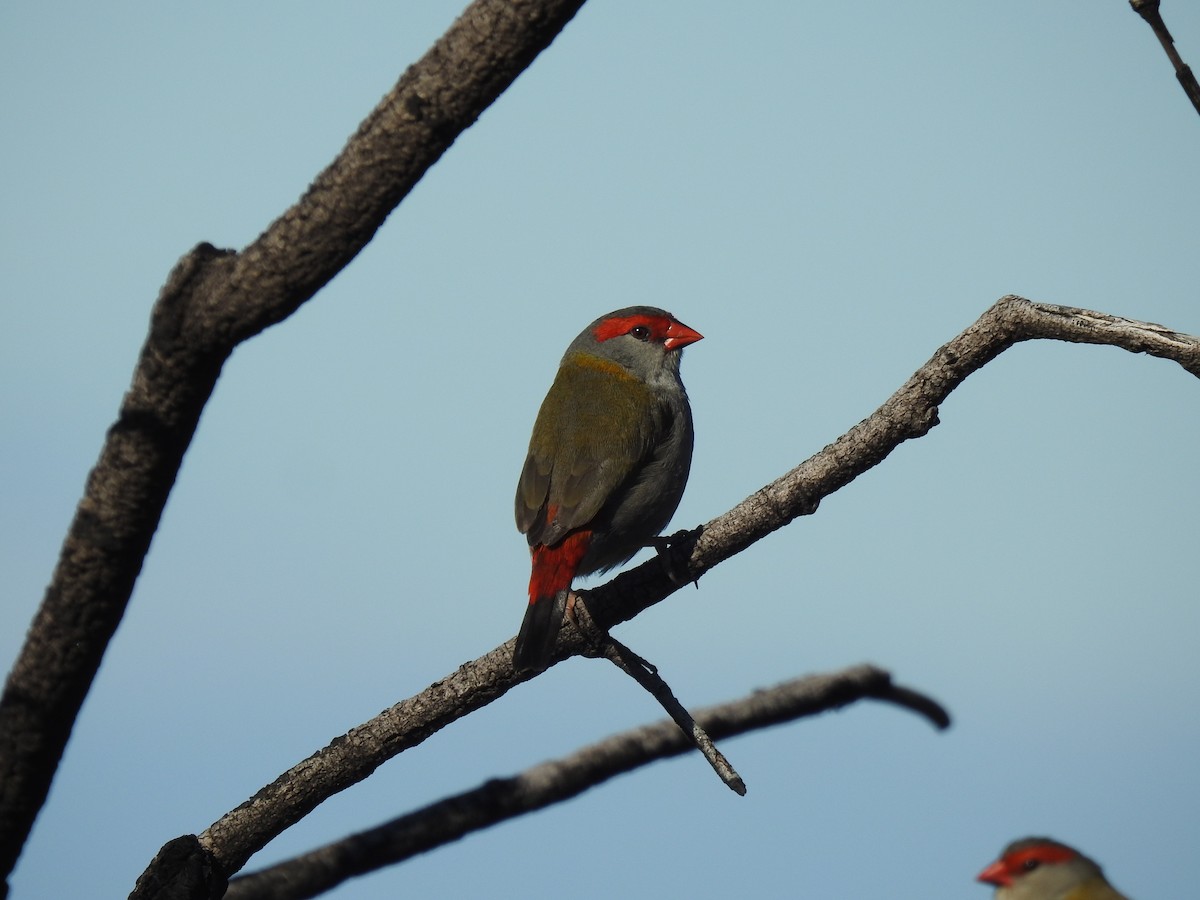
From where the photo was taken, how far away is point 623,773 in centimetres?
490

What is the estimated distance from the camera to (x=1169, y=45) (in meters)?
2.34

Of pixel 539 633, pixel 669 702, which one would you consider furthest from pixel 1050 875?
pixel 539 633

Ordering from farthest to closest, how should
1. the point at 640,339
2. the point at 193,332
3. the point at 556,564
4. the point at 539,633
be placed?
1. the point at 640,339
2. the point at 556,564
3. the point at 539,633
4. the point at 193,332

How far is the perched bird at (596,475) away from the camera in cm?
433

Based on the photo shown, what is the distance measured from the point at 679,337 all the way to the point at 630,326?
0.23m

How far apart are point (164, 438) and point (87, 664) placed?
→ 688 mm

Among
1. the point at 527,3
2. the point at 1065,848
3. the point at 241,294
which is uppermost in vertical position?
the point at 527,3

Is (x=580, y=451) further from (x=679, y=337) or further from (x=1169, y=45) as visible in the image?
(x=1169, y=45)

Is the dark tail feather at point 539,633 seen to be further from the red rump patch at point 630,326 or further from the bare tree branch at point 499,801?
the red rump patch at point 630,326

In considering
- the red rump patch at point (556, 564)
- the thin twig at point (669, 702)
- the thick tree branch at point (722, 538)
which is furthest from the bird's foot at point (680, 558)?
the red rump patch at point (556, 564)

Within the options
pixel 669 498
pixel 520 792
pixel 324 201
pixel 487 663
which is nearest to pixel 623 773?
pixel 520 792

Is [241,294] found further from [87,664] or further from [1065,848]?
[1065,848]

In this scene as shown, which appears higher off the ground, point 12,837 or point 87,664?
point 87,664

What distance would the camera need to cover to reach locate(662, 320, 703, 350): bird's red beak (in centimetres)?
549
